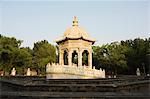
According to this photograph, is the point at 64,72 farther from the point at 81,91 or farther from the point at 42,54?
the point at 42,54

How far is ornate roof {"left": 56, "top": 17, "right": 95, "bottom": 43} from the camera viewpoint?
989 inches

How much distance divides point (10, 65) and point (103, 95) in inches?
1316

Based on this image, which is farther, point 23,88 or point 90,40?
point 90,40

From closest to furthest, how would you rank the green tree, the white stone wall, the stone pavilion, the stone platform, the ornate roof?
the stone platform → the white stone wall → the stone pavilion → the ornate roof → the green tree

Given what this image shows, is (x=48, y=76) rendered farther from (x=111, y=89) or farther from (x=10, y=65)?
(x=10, y=65)

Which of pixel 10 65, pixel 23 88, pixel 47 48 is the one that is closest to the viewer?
pixel 23 88

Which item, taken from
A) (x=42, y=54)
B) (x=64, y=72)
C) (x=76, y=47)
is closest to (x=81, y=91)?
(x=64, y=72)

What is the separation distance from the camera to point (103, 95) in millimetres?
7395

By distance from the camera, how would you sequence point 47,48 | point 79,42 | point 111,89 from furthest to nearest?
point 47,48 < point 79,42 < point 111,89

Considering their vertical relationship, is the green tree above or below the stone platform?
above

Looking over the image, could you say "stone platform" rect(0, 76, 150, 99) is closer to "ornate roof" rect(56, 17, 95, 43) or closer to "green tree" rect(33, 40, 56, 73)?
"ornate roof" rect(56, 17, 95, 43)

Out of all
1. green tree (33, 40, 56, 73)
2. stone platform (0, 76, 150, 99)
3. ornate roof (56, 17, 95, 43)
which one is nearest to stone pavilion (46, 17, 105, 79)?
ornate roof (56, 17, 95, 43)

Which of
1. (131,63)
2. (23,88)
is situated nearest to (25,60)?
(131,63)

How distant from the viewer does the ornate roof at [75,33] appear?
989 inches
